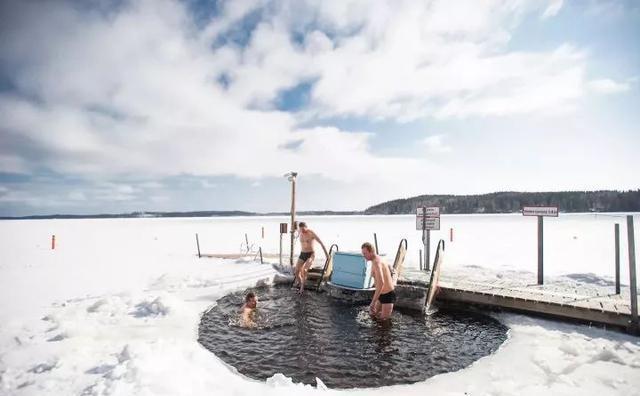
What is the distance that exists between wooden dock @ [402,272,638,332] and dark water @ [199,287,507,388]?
56cm

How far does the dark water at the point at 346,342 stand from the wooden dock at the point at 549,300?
0.56 metres

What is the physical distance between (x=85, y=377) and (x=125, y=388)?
88 cm

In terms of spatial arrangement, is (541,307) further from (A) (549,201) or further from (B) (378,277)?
(A) (549,201)

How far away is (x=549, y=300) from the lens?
294 inches

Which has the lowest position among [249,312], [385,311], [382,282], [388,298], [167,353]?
[249,312]

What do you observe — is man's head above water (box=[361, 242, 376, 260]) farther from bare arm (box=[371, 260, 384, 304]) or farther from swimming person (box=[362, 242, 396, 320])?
bare arm (box=[371, 260, 384, 304])

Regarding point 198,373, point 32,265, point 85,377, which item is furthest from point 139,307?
point 32,265

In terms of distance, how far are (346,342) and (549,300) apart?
462 centimetres

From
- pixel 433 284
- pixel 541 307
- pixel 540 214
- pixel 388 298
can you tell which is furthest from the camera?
pixel 540 214

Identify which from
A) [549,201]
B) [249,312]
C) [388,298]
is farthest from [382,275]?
[549,201]

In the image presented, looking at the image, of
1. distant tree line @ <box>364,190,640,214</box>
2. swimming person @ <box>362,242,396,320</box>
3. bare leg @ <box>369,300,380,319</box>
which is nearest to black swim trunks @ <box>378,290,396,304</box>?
swimming person @ <box>362,242,396,320</box>

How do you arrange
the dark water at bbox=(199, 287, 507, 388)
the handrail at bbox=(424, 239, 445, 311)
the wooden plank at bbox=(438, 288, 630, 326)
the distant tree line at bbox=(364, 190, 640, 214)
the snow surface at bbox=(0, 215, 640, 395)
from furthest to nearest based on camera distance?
the distant tree line at bbox=(364, 190, 640, 214) → the handrail at bbox=(424, 239, 445, 311) → the wooden plank at bbox=(438, 288, 630, 326) → the dark water at bbox=(199, 287, 507, 388) → the snow surface at bbox=(0, 215, 640, 395)

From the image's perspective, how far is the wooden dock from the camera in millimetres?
6621

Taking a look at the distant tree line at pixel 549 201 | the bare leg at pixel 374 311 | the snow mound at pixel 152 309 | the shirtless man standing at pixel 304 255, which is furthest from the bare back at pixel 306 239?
the distant tree line at pixel 549 201
